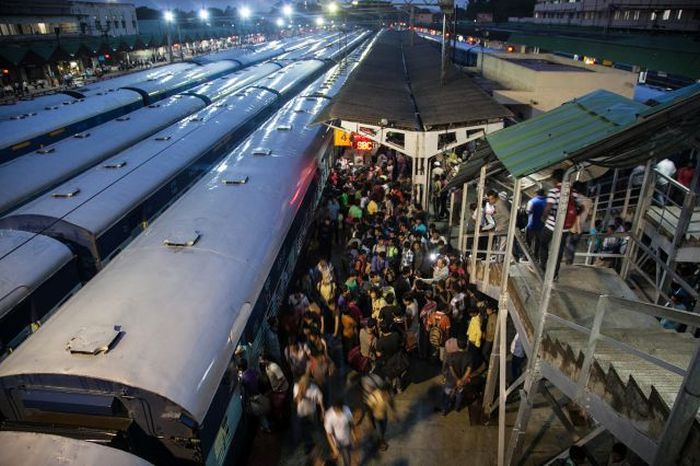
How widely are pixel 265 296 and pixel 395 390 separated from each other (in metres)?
2.85

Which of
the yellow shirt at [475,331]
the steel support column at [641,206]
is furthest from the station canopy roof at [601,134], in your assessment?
the yellow shirt at [475,331]

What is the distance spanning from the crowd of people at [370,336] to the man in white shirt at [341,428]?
0.5 inches

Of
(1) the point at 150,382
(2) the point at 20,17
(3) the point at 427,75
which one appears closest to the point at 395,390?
(1) the point at 150,382

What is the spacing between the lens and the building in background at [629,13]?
33.2 m

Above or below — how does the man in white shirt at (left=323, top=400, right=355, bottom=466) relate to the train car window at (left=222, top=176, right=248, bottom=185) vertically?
below

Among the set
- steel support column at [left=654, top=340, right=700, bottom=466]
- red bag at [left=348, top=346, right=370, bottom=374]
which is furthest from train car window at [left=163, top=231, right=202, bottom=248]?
steel support column at [left=654, top=340, right=700, bottom=466]

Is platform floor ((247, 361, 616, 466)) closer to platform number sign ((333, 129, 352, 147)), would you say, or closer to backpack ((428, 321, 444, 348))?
backpack ((428, 321, 444, 348))

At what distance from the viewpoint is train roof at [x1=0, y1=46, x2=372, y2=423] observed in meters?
4.65

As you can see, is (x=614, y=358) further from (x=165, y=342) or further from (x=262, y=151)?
(x=262, y=151)

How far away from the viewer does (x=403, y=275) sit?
31.2 ft

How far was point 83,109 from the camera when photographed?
14.9 meters

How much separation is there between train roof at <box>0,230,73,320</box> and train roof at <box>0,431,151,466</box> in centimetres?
252

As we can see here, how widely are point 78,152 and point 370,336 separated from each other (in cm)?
861

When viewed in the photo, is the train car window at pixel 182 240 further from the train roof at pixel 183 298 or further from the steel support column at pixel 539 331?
the steel support column at pixel 539 331
